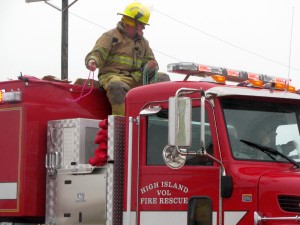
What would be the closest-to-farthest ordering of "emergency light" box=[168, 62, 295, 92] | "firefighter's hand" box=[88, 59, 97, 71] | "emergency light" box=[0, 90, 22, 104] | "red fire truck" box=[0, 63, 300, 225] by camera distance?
"red fire truck" box=[0, 63, 300, 225] → "emergency light" box=[168, 62, 295, 92] → "emergency light" box=[0, 90, 22, 104] → "firefighter's hand" box=[88, 59, 97, 71]

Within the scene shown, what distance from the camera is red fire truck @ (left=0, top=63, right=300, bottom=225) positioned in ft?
20.4

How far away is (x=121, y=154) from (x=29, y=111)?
3.81 feet

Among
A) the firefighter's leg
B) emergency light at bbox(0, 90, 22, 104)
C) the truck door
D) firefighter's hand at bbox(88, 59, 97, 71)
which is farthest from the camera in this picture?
firefighter's hand at bbox(88, 59, 97, 71)

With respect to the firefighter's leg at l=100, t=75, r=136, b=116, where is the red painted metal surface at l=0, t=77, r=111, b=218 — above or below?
below

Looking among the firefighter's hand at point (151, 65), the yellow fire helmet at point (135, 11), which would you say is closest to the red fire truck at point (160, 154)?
the firefighter's hand at point (151, 65)

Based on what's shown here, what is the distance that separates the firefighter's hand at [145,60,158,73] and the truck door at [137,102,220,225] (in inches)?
57.6

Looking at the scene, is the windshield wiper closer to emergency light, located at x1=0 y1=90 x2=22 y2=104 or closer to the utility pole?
emergency light, located at x1=0 y1=90 x2=22 y2=104

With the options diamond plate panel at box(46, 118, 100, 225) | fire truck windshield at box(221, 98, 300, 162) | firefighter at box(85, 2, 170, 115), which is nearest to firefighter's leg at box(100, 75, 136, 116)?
firefighter at box(85, 2, 170, 115)

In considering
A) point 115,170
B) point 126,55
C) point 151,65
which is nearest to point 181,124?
point 115,170

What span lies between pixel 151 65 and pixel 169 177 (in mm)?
1969

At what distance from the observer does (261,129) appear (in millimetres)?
6660

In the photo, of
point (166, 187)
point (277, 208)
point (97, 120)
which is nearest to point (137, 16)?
point (97, 120)

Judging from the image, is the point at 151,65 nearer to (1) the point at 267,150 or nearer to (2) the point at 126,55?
(2) the point at 126,55

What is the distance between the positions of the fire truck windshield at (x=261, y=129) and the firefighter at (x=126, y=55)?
71.3 inches
